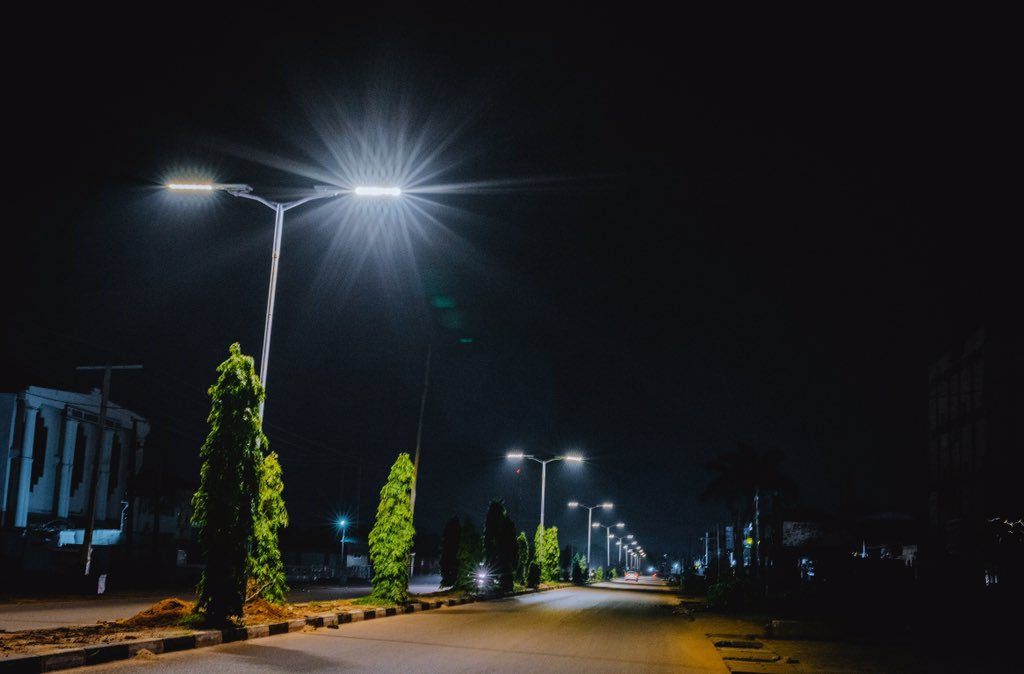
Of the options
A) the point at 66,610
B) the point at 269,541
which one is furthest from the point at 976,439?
the point at 66,610

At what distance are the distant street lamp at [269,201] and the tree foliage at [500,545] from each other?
2755 cm

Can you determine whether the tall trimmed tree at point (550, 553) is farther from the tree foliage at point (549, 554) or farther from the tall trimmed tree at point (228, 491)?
the tall trimmed tree at point (228, 491)

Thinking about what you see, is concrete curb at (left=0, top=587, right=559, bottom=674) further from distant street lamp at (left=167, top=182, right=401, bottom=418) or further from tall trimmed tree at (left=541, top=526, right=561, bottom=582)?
tall trimmed tree at (left=541, top=526, right=561, bottom=582)

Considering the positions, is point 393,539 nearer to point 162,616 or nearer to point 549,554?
point 162,616

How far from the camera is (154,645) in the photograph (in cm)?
1220

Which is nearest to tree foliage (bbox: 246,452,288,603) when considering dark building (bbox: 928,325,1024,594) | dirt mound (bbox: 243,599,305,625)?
dirt mound (bbox: 243,599,305,625)

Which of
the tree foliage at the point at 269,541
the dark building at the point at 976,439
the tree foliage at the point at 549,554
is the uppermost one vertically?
the dark building at the point at 976,439

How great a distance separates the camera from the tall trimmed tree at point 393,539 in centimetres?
2594

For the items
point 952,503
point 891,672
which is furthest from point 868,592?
point 952,503

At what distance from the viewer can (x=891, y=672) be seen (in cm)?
1305

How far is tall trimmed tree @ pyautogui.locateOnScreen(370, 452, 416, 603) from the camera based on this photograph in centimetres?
2594

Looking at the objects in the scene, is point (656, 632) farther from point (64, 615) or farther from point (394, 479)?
point (64, 615)

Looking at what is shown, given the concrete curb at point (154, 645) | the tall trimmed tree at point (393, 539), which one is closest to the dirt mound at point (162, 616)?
the concrete curb at point (154, 645)

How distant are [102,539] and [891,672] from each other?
55.9 meters
